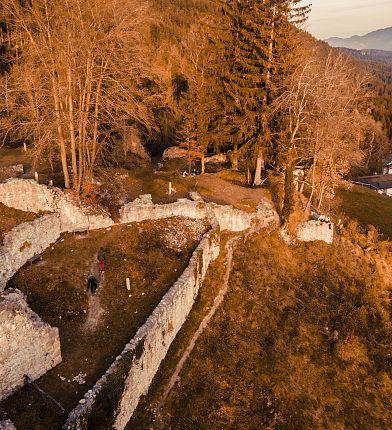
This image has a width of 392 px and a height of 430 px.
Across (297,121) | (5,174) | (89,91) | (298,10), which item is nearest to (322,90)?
(297,121)

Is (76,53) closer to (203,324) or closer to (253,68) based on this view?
(253,68)

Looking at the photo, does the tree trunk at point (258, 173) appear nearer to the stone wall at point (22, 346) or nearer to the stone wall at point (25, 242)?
the stone wall at point (25, 242)

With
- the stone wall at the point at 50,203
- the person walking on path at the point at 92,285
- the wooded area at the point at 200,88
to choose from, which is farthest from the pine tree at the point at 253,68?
the person walking on path at the point at 92,285

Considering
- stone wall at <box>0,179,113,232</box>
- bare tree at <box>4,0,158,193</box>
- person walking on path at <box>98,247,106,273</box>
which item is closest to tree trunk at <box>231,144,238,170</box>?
bare tree at <box>4,0,158,193</box>

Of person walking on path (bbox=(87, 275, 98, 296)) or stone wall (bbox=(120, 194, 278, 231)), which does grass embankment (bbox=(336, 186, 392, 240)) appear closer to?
stone wall (bbox=(120, 194, 278, 231))

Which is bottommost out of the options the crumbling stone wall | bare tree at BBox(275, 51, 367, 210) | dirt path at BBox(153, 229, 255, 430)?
dirt path at BBox(153, 229, 255, 430)

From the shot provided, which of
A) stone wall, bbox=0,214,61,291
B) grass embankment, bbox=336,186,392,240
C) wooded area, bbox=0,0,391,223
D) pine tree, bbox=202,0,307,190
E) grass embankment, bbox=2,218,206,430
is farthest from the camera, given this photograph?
grass embankment, bbox=336,186,392,240

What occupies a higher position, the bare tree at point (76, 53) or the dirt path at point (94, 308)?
the bare tree at point (76, 53)
